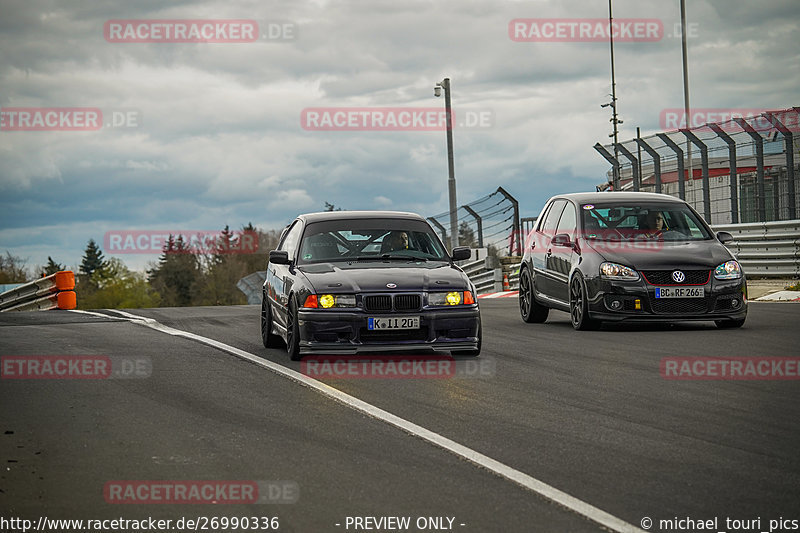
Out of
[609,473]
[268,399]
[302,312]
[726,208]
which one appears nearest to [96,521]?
[609,473]

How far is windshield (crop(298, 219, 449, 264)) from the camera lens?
465 inches

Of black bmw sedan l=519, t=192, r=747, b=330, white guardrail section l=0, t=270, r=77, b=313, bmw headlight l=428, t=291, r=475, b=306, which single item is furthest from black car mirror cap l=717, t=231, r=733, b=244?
white guardrail section l=0, t=270, r=77, b=313

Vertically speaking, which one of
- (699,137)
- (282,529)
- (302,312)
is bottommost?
(282,529)

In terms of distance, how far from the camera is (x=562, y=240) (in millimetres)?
14422

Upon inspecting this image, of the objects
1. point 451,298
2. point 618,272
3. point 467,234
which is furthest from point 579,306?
point 467,234

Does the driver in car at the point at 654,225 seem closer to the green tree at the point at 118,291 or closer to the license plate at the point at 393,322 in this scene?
the license plate at the point at 393,322

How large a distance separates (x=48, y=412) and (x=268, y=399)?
5.23 ft

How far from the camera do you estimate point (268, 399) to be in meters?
8.55

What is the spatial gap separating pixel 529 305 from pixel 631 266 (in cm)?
258

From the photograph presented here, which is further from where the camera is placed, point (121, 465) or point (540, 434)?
point (540, 434)

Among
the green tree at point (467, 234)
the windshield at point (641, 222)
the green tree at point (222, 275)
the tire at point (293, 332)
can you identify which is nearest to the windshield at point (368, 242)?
the tire at point (293, 332)

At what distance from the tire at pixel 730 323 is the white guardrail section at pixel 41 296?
61.5 feet

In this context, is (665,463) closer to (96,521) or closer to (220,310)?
(96,521)

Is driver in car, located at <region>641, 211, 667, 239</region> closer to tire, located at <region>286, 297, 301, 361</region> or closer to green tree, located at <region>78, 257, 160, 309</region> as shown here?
tire, located at <region>286, 297, 301, 361</region>
